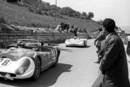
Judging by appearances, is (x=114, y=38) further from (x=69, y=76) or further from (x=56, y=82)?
(x=69, y=76)

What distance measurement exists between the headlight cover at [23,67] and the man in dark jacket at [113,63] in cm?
326

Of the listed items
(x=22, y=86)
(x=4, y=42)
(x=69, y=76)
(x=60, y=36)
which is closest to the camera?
(x=22, y=86)

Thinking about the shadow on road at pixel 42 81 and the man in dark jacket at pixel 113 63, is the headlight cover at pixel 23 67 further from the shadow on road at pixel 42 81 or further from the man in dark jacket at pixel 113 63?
the man in dark jacket at pixel 113 63

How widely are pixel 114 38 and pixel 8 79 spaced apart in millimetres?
4189

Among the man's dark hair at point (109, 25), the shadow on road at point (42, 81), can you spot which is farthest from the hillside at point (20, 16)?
the man's dark hair at point (109, 25)

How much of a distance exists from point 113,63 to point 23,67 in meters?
3.46

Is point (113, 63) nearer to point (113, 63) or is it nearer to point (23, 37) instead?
point (113, 63)

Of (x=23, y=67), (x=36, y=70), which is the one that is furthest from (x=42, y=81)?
(x=23, y=67)

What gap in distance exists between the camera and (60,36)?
29.8m

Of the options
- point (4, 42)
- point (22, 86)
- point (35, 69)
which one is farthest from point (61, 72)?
point (4, 42)

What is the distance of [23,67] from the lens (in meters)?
6.43

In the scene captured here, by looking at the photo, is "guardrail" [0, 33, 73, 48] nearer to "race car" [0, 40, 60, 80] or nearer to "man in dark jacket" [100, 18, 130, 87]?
"race car" [0, 40, 60, 80]

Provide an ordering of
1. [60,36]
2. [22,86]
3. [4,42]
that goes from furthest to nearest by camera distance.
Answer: [60,36] → [4,42] → [22,86]

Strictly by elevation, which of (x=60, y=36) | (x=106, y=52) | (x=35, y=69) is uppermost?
(x=106, y=52)
